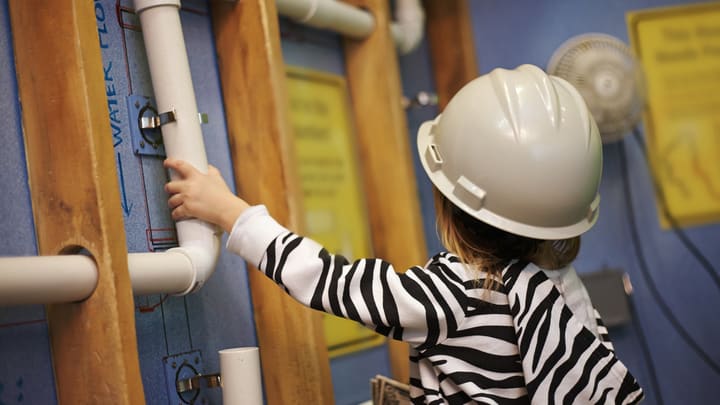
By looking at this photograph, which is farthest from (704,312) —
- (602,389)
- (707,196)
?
(602,389)

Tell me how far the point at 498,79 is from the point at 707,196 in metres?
1.20

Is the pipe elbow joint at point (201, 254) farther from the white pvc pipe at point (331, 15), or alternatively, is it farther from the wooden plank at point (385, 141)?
the wooden plank at point (385, 141)

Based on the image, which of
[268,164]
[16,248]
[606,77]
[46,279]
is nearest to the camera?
[46,279]

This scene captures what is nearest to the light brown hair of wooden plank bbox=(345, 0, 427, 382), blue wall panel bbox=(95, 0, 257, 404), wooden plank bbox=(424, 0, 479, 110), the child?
the child

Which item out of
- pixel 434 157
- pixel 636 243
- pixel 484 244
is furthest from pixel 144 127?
pixel 636 243

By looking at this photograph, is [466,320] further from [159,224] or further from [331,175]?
[331,175]

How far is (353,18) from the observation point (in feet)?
5.75

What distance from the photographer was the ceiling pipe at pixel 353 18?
1.59 metres

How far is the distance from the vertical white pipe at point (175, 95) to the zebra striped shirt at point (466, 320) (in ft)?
0.36

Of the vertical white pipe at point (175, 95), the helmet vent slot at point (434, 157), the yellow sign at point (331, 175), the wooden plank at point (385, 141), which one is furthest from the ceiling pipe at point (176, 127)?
the wooden plank at point (385, 141)

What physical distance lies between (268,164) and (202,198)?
0.22m

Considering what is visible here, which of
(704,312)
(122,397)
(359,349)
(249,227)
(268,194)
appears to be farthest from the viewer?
(704,312)

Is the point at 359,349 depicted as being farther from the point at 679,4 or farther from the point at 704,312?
the point at 679,4

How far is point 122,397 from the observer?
100cm
